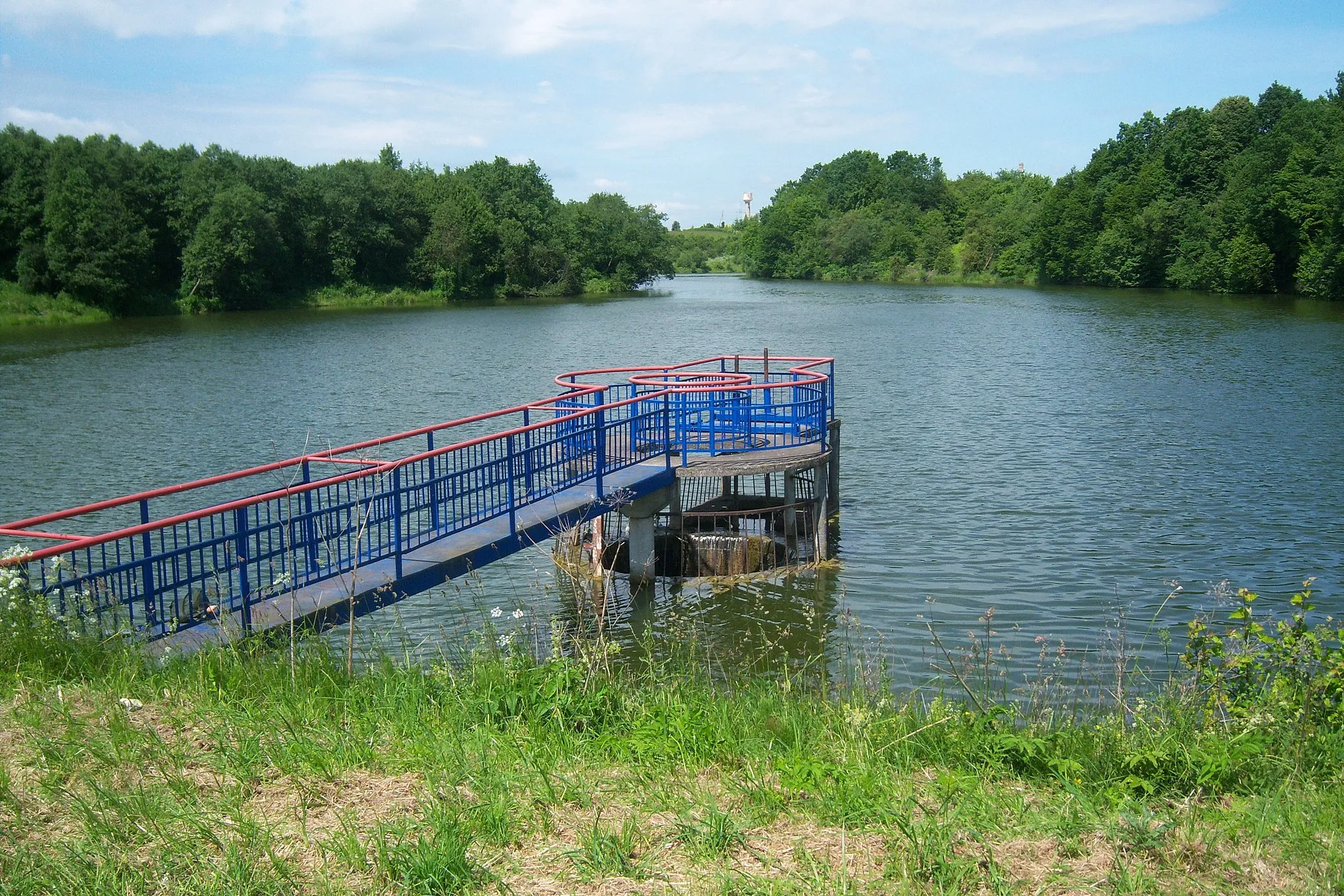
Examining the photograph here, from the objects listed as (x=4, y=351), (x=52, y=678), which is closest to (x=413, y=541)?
(x=52, y=678)

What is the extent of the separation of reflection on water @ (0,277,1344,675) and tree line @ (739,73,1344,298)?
11.4 meters

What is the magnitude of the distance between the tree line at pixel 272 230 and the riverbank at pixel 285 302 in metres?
0.52

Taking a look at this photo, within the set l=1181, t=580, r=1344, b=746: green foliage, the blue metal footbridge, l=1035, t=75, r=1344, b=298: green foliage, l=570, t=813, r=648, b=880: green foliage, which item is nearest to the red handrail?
the blue metal footbridge

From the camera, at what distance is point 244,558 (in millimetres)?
8133

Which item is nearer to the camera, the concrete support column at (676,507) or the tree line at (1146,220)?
the concrete support column at (676,507)

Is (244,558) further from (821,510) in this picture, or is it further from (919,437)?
(919,437)

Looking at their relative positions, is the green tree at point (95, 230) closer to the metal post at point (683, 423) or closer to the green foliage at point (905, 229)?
the metal post at point (683, 423)

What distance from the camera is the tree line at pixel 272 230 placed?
203ft

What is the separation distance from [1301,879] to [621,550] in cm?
1158

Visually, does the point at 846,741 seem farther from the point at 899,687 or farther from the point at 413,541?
the point at 413,541

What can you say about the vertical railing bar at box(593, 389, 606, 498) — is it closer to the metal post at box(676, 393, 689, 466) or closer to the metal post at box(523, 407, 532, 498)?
the metal post at box(523, 407, 532, 498)

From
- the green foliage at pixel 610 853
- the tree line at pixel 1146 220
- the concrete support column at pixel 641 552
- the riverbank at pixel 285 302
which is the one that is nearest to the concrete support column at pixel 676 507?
the concrete support column at pixel 641 552

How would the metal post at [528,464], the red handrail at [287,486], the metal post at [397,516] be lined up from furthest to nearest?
the metal post at [528,464], the metal post at [397,516], the red handrail at [287,486]

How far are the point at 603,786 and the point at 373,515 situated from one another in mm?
6789
